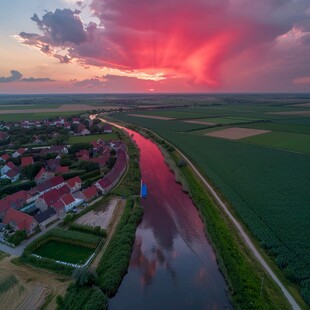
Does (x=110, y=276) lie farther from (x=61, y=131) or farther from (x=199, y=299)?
(x=61, y=131)

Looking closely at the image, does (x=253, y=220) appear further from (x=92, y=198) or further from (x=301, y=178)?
(x=92, y=198)

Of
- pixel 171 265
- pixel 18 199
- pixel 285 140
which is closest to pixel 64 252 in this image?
pixel 171 265

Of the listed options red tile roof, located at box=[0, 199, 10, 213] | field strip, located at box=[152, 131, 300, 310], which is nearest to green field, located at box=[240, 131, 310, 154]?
field strip, located at box=[152, 131, 300, 310]

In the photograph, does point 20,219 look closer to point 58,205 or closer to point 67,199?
point 58,205

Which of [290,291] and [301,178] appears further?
[301,178]

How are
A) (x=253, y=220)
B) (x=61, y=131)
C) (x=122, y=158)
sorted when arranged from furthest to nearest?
(x=61, y=131)
(x=122, y=158)
(x=253, y=220)

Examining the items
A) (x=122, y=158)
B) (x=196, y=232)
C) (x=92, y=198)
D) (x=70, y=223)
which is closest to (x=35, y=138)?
(x=122, y=158)

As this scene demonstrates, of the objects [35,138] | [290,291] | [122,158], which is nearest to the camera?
[290,291]

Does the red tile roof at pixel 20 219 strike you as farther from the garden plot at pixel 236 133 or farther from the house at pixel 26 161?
the garden plot at pixel 236 133
